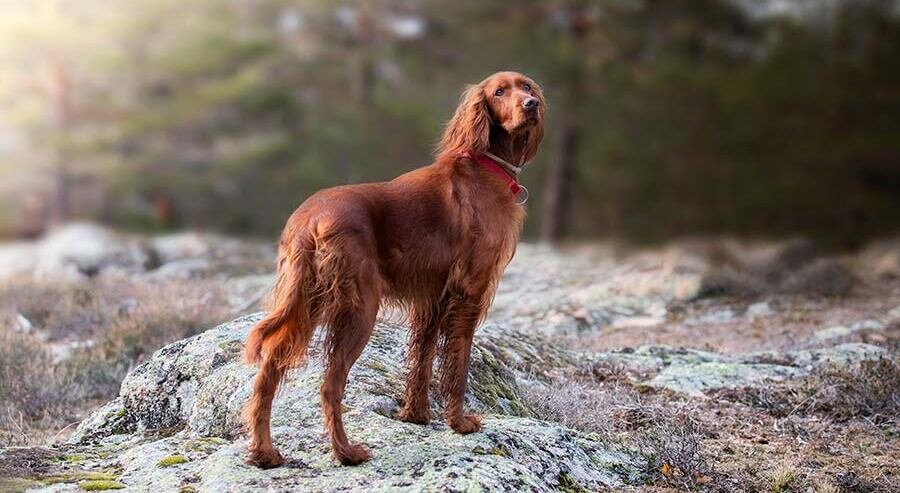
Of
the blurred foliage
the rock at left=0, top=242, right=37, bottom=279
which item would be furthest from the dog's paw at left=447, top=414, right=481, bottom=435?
the blurred foliage

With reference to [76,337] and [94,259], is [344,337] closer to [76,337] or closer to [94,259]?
[76,337]

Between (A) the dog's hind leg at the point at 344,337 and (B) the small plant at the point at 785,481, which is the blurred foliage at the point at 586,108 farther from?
(A) the dog's hind leg at the point at 344,337

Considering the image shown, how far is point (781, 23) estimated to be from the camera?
2314cm

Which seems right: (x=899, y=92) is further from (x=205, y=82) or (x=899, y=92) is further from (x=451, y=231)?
(x=451, y=231)

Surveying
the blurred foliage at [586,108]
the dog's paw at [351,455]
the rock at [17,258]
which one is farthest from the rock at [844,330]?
the blurred foliage at [586,108]

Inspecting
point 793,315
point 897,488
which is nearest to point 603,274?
point 793,315

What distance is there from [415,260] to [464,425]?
32.4 inches

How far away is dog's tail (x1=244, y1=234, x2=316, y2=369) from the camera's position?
14.2ft

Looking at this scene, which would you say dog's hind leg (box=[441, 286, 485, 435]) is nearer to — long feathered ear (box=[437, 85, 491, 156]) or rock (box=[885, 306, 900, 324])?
long feathered ear (box=[437, 85, 491, 156])

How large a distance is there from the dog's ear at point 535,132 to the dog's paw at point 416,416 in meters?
1.38

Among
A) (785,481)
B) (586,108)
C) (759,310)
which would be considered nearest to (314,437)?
(785,481)

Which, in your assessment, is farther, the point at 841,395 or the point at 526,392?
the point at 841,395

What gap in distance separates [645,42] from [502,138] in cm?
1912

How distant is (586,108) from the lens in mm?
22672
